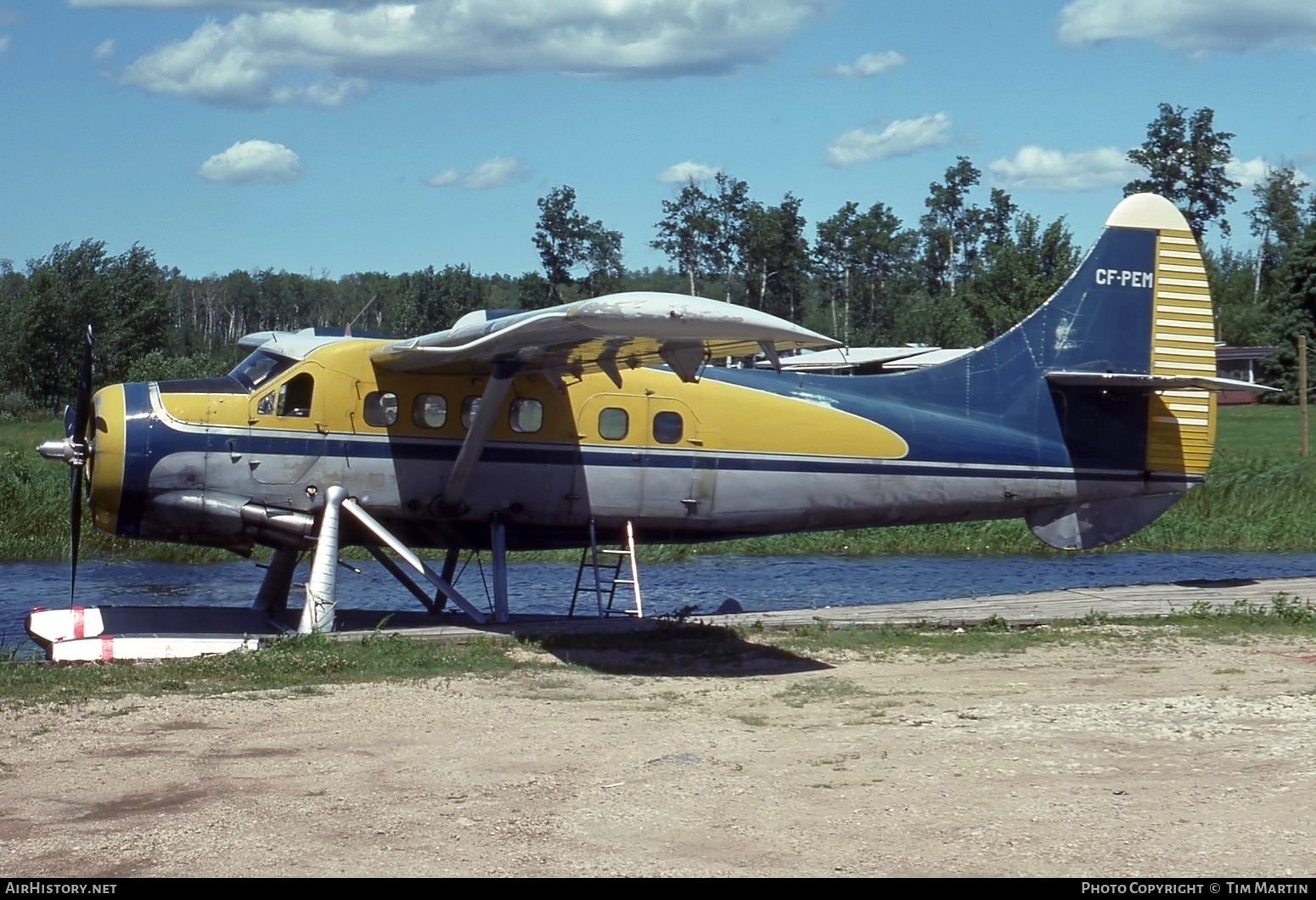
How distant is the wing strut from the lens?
11500mm

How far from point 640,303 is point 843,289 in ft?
251

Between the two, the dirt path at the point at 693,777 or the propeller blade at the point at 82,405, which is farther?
the propeller blade at the point at 82,405

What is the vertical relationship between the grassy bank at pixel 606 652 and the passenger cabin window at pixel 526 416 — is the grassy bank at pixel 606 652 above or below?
below

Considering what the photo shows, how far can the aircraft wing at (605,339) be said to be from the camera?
8508 millimetres

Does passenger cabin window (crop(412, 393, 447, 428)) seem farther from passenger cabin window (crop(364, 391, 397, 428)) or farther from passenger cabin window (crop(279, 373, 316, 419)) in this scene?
passenger cabin window (crop(279, 373, 316, 419))

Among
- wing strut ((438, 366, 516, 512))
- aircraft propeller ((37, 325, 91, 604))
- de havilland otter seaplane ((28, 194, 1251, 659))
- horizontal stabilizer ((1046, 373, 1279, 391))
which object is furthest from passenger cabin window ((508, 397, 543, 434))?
horizontal stabilizer ((1046, 373, 1279, 391))

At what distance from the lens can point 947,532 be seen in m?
22.2

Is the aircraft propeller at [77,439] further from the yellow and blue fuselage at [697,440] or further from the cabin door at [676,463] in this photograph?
Answer: the cabin door at [676,463]

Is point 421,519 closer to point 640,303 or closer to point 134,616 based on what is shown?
point 134,616

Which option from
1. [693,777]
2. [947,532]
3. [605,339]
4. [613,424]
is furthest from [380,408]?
[947,532]

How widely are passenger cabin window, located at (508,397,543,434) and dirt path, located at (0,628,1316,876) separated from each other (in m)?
2.86

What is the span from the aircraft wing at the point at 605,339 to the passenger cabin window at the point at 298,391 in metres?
0.60

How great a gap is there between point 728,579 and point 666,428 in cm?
702

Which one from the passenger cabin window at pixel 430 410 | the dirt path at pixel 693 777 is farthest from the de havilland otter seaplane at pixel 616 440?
the dirt path at pixel 693 777
